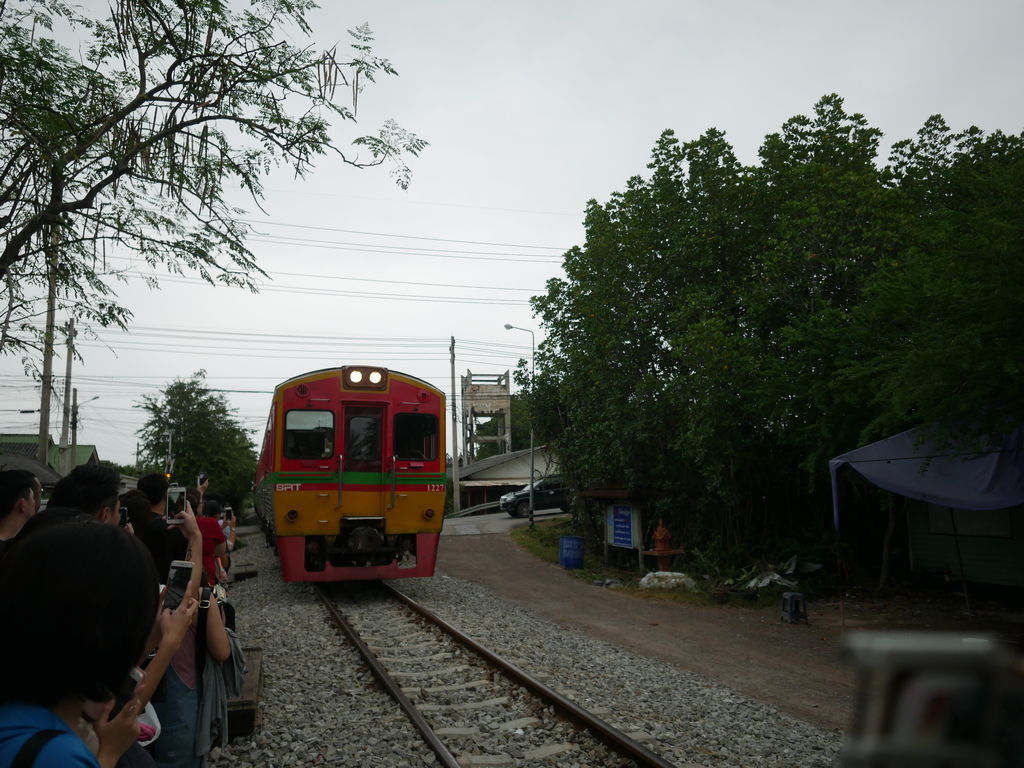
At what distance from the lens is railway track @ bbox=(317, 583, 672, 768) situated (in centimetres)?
481

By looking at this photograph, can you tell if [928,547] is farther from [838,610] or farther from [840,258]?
[840,258]

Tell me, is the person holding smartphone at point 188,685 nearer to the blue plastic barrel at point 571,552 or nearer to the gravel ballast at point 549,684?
the gravel ballast at point 549,684

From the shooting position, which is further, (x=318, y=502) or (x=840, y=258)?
(x=840, y=258)

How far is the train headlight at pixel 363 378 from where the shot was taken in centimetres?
1135

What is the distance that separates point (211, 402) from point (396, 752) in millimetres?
42420

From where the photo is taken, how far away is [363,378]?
11.4 metres

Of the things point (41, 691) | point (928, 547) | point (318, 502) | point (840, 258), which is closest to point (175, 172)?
point (318, 502)

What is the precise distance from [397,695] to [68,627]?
16.4 ft

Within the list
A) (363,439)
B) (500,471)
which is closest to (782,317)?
(363,439)

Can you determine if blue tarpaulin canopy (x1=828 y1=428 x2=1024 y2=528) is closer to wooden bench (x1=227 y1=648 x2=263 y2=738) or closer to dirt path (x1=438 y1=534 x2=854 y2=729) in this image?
dirt path (x1=438 y1=534 x2=854 y2=729)

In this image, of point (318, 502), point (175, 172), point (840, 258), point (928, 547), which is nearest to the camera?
point (175, 172)

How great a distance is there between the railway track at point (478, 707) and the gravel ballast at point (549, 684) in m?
0.17

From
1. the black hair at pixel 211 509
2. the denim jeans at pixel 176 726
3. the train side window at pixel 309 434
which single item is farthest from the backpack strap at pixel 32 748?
the train side window at pixel 309 434

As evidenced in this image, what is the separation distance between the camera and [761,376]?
38.9ft
